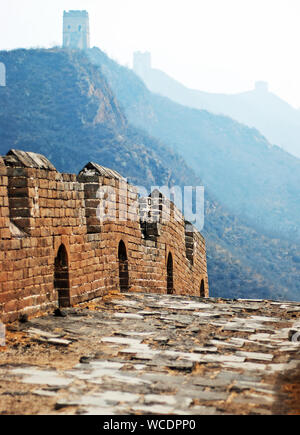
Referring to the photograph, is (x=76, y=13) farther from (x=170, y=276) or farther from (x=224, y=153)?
(x=170, y=276)

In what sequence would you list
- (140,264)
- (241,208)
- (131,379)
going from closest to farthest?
(131,379) → (140,264) → (241,208)

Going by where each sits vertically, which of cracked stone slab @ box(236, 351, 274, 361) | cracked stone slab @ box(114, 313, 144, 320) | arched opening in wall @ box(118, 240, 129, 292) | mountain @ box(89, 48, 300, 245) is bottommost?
cracked stone slab @ box(236, 351, 274, 361)

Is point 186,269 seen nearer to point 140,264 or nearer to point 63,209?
point 140,264

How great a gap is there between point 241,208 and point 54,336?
12180 cm

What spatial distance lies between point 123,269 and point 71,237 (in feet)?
8.97

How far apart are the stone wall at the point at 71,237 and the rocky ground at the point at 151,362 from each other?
431 mm

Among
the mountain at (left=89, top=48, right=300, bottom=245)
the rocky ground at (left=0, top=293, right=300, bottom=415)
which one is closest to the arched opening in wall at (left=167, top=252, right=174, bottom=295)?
the rocky ground at (left=0, top=293, right=300, bottom=415)

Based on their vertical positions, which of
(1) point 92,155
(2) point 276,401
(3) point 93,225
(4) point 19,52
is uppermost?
(4) point 19,52

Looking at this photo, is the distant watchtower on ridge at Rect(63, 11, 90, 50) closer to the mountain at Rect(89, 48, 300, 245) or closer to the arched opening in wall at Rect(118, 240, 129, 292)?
the mountain at Rect(89, 48, 300, 245)

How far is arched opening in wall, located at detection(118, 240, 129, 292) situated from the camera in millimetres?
12383

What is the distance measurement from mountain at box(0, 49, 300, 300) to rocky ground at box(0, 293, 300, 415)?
210ft

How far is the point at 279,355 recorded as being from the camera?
7070 mm

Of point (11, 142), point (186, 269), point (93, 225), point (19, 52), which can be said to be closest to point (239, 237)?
point (11, 142)

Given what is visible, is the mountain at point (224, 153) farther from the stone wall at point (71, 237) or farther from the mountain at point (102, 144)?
the stone wall at point (71, 237)
